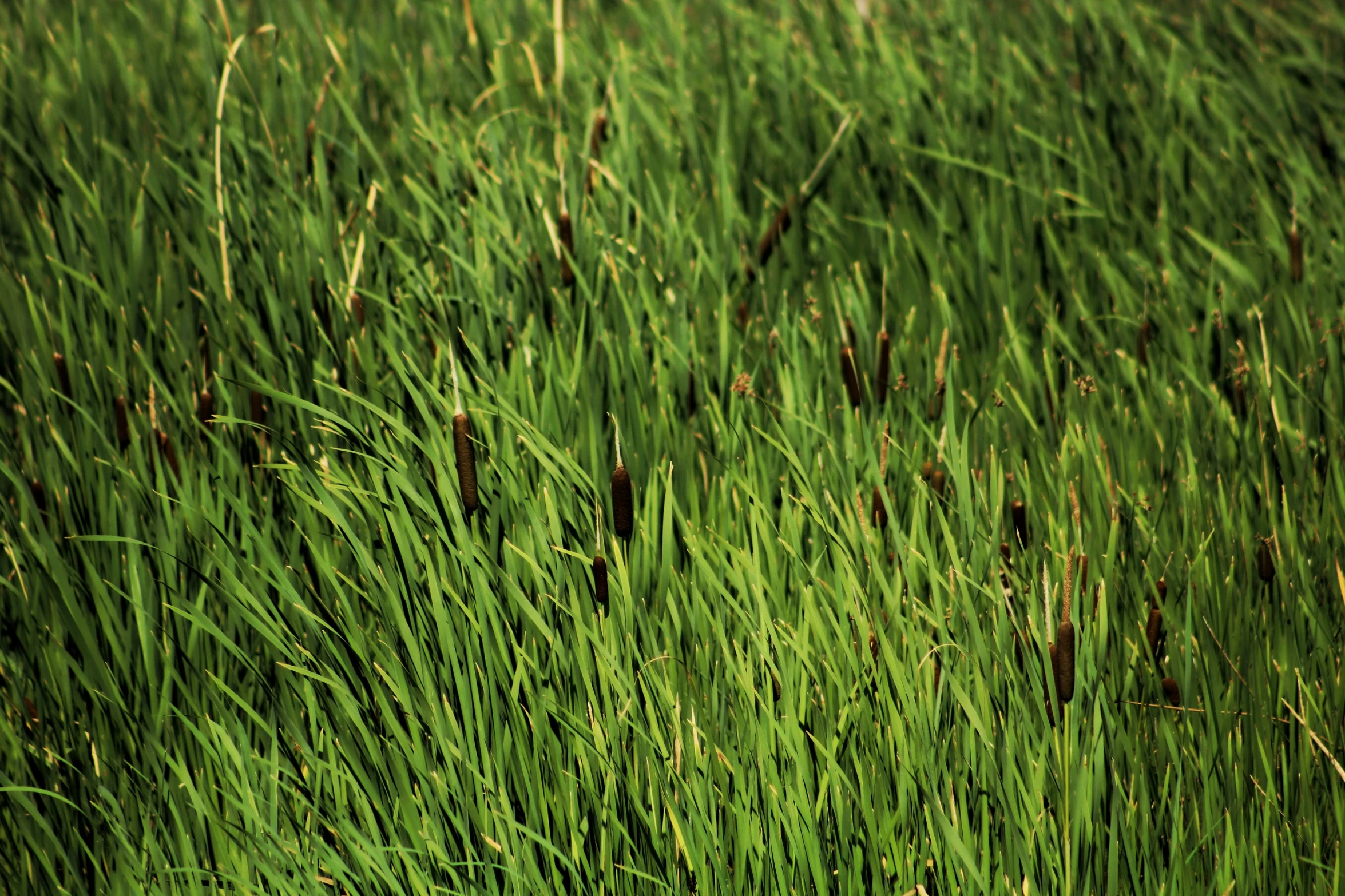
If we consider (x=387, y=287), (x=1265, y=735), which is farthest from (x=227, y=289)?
(x=1265, y=735)

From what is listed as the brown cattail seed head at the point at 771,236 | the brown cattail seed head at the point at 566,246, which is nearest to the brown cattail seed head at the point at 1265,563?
the brown cattail seed head at the point at 771,236

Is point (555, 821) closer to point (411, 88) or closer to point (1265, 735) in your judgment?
point (1265, 735)

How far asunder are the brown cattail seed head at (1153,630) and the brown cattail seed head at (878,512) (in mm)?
408

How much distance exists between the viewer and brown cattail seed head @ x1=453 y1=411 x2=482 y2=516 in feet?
4.80

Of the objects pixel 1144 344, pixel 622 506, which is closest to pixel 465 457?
pixel 622 506

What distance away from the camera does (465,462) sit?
4.94 feet

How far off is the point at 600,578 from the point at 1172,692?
0.83 metres

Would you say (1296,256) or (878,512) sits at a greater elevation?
(1296,256)

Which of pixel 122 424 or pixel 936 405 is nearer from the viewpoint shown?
pixel 122 424

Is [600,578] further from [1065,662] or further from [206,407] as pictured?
[206,407]

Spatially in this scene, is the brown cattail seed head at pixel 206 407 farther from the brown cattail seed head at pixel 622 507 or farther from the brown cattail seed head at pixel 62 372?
the brown cattail seed head at pixel 622 507

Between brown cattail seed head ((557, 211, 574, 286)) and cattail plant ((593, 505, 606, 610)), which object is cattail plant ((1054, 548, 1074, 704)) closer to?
cattail plant ((593, 505, 606, 610))

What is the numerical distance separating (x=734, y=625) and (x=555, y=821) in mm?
398

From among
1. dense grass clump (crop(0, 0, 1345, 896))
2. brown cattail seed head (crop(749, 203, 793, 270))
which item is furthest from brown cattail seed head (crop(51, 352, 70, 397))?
brown cattail seed head (crop(749, 203, 793, 270))
